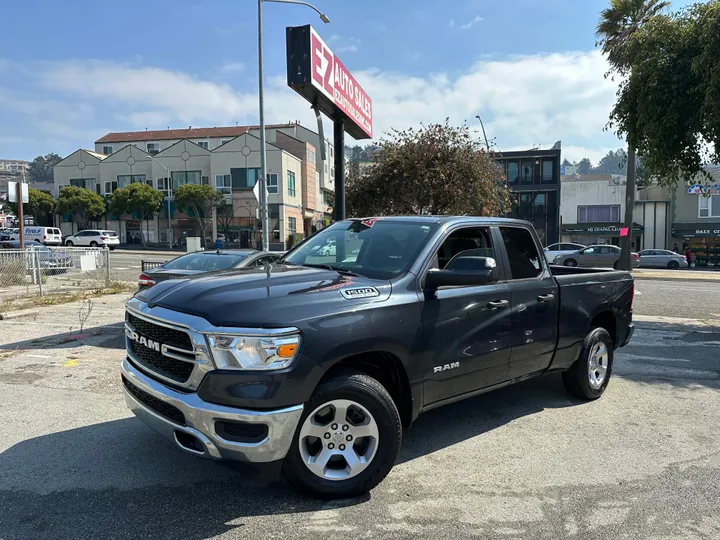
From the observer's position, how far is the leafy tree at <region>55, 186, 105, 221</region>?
51.1m

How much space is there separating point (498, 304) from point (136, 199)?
2040 inches

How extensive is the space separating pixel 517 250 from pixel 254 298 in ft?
8.87

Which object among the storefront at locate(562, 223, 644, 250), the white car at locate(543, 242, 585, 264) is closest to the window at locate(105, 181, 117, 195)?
the white car at locate(543, 242, 585, 264)

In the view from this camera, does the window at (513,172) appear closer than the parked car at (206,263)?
No

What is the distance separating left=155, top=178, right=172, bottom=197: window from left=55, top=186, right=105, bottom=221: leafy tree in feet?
19.4

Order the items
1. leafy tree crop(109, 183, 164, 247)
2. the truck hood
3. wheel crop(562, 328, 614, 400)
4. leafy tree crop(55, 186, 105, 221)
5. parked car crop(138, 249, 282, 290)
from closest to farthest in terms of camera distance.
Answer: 1. the truck hood
2. wheel crop(562, 328, 614, 400)
3. parked car crop(138, 249, 282, 290)
4. leafy tree crop(109, 183, 164, 247)
5. leafy tree crop(55, 186, 105, 221)

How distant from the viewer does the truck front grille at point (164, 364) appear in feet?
9.98

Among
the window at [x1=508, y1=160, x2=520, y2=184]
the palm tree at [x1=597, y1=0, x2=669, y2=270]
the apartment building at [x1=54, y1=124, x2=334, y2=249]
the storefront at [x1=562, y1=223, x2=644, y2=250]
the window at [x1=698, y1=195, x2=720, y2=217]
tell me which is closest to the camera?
the palm tree at [x1=597, y1=0, x2=669, y2=270]

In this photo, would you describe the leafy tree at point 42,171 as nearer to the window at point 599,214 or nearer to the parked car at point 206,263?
the window at point 599,214

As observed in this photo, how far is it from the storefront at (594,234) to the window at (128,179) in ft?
147

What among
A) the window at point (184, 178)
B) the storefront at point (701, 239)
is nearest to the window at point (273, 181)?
the window at point (184, 178)

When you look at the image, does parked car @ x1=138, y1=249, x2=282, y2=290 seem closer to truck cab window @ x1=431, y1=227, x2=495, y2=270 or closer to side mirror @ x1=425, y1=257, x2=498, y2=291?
truck cab window @ x1=431, y1=227, x2=495, y2=270

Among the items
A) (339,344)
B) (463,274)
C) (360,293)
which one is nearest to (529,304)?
(463,274)

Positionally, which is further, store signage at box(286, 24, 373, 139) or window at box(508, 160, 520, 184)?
window at box(508, 160, 520, 184)
